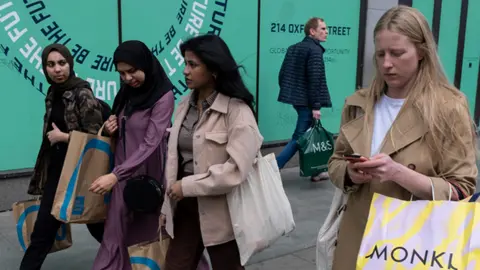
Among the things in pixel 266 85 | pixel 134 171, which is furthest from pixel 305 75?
pixel 134 171

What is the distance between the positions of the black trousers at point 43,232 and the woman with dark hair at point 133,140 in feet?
1.34

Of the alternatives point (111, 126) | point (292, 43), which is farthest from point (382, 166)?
point (292, 43)

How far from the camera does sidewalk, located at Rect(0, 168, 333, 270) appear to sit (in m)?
4.07

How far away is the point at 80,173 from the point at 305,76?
3.68 meters

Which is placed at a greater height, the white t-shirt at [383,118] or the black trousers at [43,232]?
the white t-shirt at [383,118]

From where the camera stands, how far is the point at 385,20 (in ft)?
6.00

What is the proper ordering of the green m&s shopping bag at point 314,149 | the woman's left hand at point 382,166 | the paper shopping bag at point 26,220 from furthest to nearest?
the green m&s shopping bag at point 314,149, the paper shopping bag at point 26,220, the woman's left hand at point 382,166

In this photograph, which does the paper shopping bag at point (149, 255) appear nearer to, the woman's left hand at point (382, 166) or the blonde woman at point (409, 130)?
the blonde woman at point (409, 130)

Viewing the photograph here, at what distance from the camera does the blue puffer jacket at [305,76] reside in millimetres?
6148

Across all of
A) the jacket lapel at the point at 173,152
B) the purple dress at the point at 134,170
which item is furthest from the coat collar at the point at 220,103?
the purple dress at the point at 134,170

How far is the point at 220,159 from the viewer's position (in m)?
2.63

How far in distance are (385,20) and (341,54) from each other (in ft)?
20.5

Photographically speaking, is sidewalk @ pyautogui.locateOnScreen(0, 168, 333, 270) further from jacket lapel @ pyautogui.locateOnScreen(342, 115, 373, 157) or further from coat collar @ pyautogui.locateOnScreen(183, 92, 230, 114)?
jacket lapel @ pyautogui.locateOnScreen(342, 115, 373, 157)

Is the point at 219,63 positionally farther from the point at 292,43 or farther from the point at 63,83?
the point at 292,43
